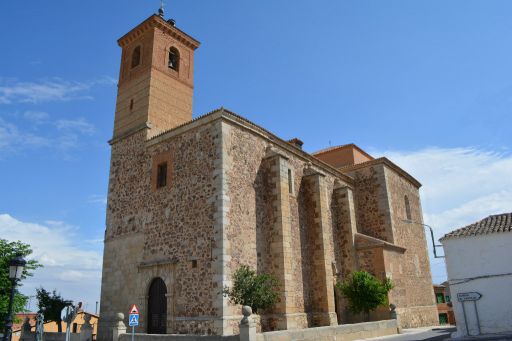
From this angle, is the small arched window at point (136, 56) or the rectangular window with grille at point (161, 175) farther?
the small arched window at point (136, 56)

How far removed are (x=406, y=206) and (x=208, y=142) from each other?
15.5m

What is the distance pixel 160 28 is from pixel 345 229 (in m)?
13.4

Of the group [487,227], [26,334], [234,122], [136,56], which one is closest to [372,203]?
[487,227]

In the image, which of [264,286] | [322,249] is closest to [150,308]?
[264,286]

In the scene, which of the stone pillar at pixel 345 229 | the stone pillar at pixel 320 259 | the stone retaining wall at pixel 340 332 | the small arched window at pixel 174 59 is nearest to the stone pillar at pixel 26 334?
the stone retaining wall at pixel 340 332

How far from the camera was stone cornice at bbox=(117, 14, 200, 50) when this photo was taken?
19719 mm

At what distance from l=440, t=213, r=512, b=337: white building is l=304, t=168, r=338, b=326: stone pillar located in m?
4.58

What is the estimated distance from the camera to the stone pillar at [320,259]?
16516 millimetres

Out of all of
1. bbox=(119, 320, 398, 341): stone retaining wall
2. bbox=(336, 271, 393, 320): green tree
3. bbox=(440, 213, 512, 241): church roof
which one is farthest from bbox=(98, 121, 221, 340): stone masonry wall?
bbox=(440, 213, 512, 241): church roof

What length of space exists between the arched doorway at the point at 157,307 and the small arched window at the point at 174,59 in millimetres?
10534

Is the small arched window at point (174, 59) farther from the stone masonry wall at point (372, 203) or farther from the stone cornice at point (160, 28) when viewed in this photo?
the stone masonry wall at point (372, 203)

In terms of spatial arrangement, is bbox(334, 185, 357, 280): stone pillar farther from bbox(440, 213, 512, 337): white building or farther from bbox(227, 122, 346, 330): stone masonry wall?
bbox(440, 213, 512, 337): white building

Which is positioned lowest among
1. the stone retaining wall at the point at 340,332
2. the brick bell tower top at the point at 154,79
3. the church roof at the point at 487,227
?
the stone retaining wall at the point at 340,332

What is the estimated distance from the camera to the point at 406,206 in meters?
25.6
